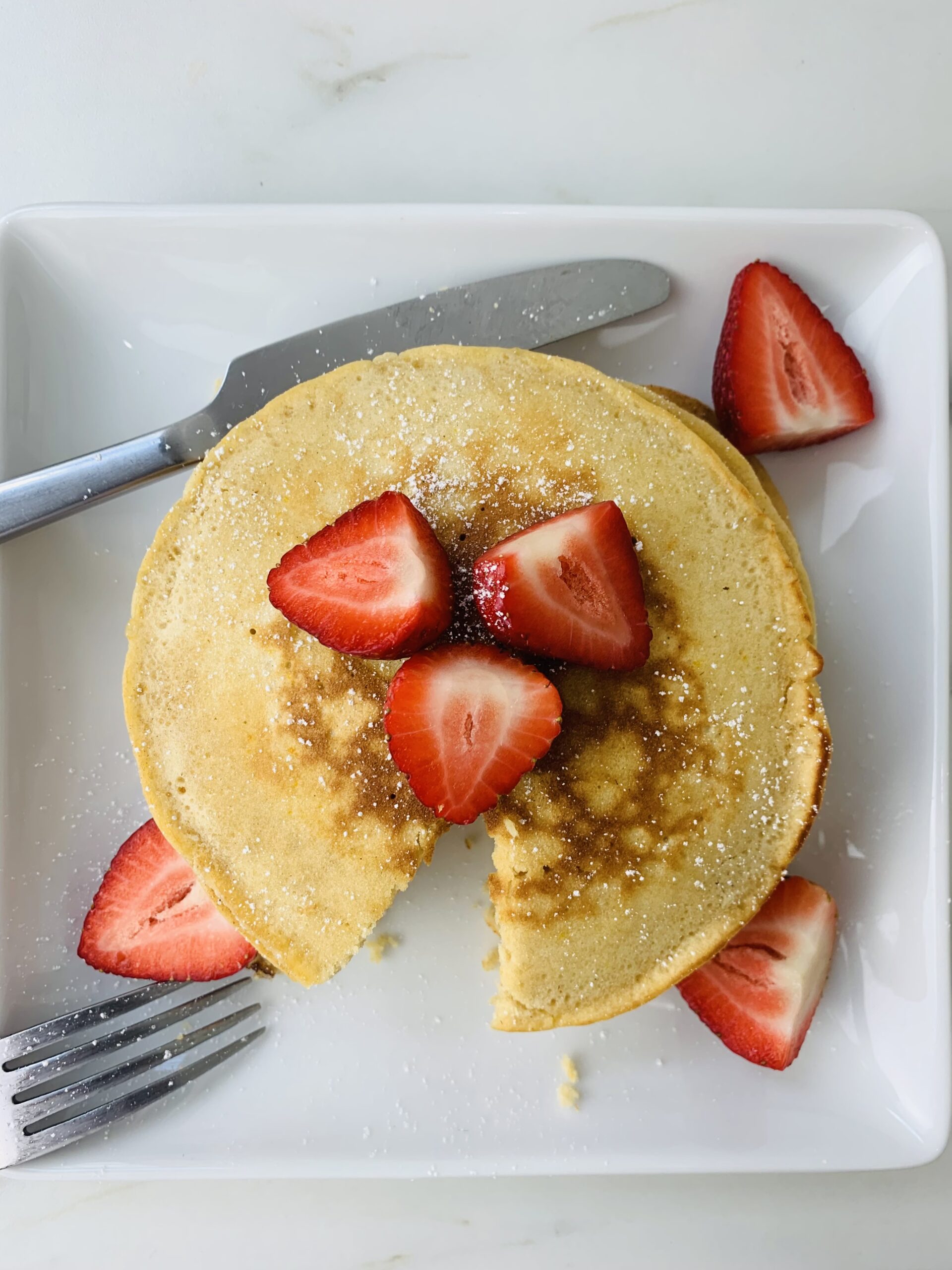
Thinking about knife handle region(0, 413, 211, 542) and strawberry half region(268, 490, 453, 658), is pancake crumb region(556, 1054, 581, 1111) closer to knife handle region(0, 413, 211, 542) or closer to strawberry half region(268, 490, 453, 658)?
strawberry half region(268, 490, 453, 658)

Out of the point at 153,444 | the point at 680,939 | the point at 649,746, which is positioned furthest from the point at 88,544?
the point at 680,939

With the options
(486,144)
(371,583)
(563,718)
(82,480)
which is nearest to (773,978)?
(563,718)

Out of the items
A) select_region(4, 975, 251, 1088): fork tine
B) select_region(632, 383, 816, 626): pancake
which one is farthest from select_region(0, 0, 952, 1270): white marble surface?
select_region(632, 383, 816, 626): pancake

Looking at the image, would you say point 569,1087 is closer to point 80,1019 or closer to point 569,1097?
point 569,1097

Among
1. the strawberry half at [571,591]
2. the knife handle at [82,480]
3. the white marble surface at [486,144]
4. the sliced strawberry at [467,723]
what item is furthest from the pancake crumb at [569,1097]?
the knife handle at [82,480]

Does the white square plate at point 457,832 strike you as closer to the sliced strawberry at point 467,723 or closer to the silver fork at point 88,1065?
the silver fork at point 88,1065

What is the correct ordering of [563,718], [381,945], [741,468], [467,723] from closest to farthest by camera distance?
[467,723], [563,718], [741,468], [381,945]

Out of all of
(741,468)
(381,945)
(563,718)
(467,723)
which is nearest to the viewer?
(467,723)
